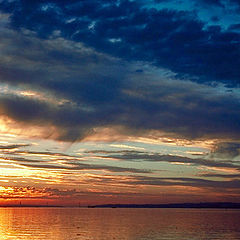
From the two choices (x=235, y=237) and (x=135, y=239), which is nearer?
(x=135, y=239)

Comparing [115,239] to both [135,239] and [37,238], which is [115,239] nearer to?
[135,239]

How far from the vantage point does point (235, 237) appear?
128 meters

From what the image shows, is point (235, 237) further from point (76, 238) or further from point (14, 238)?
point (14, 238)

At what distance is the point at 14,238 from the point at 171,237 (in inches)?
1848

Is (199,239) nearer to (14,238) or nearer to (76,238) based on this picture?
(76,238)

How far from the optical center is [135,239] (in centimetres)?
11875

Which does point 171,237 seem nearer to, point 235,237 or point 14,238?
point 235,237

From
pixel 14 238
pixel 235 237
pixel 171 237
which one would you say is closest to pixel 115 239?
pixel 171 237

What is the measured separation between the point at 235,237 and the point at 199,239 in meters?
13.6

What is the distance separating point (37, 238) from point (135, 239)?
29026 mm

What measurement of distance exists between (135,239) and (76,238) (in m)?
18.1

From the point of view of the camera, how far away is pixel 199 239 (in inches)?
4798

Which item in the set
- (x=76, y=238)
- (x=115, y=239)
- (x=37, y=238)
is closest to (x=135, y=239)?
(x=115, y=239)

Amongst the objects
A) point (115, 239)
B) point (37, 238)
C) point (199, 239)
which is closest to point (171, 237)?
point (199, 239)
